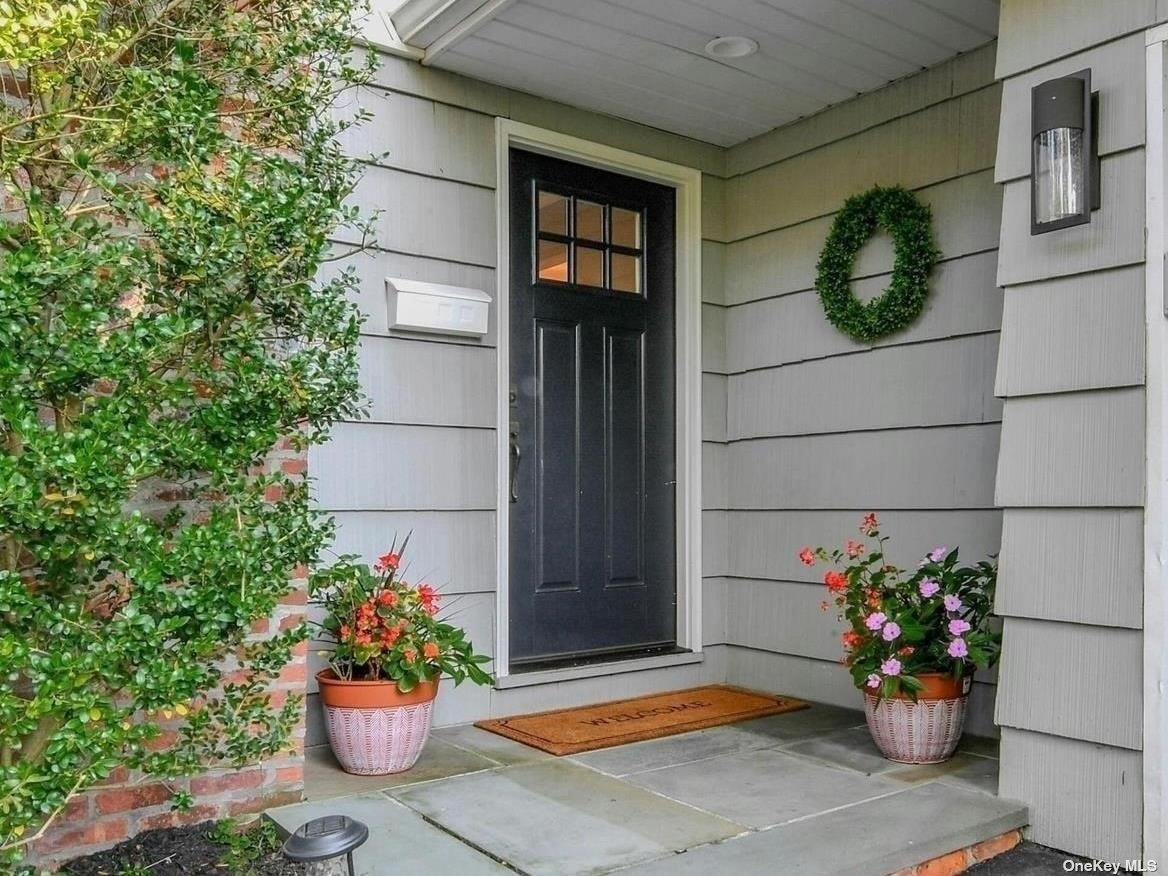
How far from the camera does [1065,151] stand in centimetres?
219

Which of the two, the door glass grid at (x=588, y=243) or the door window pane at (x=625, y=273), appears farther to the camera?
the door window pane at (x=625, y=273)

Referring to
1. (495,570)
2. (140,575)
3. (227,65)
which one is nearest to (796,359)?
(495,570)

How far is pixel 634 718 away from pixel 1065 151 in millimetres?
2150

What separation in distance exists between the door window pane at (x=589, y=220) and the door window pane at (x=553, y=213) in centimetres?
6

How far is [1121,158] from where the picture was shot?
84.1 inches

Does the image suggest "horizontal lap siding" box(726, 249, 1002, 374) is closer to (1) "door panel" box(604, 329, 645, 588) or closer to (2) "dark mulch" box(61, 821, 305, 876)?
(1) "door panel" box(604, 329, 645, 588)

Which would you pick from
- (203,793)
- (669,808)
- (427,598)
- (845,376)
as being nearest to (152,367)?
(203,793)

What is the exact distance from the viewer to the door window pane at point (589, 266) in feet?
11.8

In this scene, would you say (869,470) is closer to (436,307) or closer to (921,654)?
(921,654)

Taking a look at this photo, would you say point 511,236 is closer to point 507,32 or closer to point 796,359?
point 507,32

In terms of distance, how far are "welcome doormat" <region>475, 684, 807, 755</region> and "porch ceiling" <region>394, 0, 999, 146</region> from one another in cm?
222

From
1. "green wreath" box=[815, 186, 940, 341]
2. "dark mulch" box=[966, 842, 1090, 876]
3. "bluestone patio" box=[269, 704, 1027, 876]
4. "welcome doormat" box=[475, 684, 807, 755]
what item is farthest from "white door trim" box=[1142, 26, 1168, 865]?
"welcome doormat" box=[475, 684, 807, 755]

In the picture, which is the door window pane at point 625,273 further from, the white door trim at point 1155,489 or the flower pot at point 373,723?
the white door trim at point 1155,489

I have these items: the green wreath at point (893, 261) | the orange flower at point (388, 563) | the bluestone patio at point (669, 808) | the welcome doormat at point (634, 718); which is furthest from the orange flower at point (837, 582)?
the orange flower at point (388, 563)
